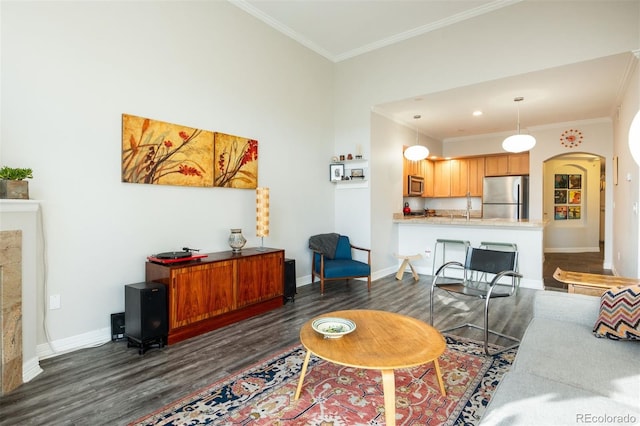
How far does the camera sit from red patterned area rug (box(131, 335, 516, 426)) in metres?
1.94

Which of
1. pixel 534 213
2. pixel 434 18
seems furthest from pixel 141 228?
pixel 534 213

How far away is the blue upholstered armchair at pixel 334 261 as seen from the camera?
4.76 m

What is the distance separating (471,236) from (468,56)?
272cm

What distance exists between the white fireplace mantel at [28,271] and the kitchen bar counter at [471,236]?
5016 millimetres

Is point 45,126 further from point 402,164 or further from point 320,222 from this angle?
point 402,164

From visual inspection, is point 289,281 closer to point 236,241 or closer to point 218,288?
point 236,241

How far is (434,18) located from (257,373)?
475cm

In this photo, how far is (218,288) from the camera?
3.42 metres

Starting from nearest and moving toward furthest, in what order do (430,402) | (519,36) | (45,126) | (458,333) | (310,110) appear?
1. (430,402)
2. (45,126)
3. (458,333)
4. (519,36)
5. (310,110)

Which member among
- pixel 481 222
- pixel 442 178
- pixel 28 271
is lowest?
pixel 28 271

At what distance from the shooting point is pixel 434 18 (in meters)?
4.55

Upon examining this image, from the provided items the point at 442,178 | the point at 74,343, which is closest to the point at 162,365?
the point at 74,343

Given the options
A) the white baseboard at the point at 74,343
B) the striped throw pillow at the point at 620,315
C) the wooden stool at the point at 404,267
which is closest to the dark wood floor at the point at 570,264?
the wooden stool at the point at 404,267

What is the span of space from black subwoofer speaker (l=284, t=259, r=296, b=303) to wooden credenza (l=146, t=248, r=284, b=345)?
0.13m
